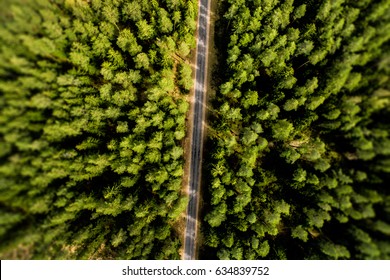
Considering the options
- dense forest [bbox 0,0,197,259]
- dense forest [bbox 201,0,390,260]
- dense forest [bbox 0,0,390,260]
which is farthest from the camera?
dense forest [bbox 201,0,390,260]

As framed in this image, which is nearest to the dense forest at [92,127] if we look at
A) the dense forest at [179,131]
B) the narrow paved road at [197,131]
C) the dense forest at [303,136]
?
the dense forest at [179,131]

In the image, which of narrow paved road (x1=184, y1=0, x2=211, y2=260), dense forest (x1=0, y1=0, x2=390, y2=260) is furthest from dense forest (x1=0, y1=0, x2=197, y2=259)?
narrow paved road (x1=184, y1=0, x2=211, y2=260)

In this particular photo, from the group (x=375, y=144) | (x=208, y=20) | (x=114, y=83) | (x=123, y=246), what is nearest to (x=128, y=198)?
(x=123, y=246)

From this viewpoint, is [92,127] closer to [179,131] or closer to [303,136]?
[179,131]

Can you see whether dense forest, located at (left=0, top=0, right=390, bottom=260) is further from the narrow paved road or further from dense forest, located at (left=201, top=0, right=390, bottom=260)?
the narrow paved road

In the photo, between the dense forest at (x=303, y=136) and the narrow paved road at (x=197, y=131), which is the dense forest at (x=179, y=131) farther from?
the narrow paved road at (x=197, y=131)

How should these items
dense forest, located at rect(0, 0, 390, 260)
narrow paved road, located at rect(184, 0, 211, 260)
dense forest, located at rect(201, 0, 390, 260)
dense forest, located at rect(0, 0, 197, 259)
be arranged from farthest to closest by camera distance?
narrow paved road, located at rect(184, 0, 211, 260)
dense forest, located at rect(201, 0, 390, 260)
dense forest, located at rect(0, 0, 390, 260)
dense forest, located at rect(0, 0, 197, 259)

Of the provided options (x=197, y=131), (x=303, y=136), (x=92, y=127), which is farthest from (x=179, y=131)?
(x=303, y=136)
